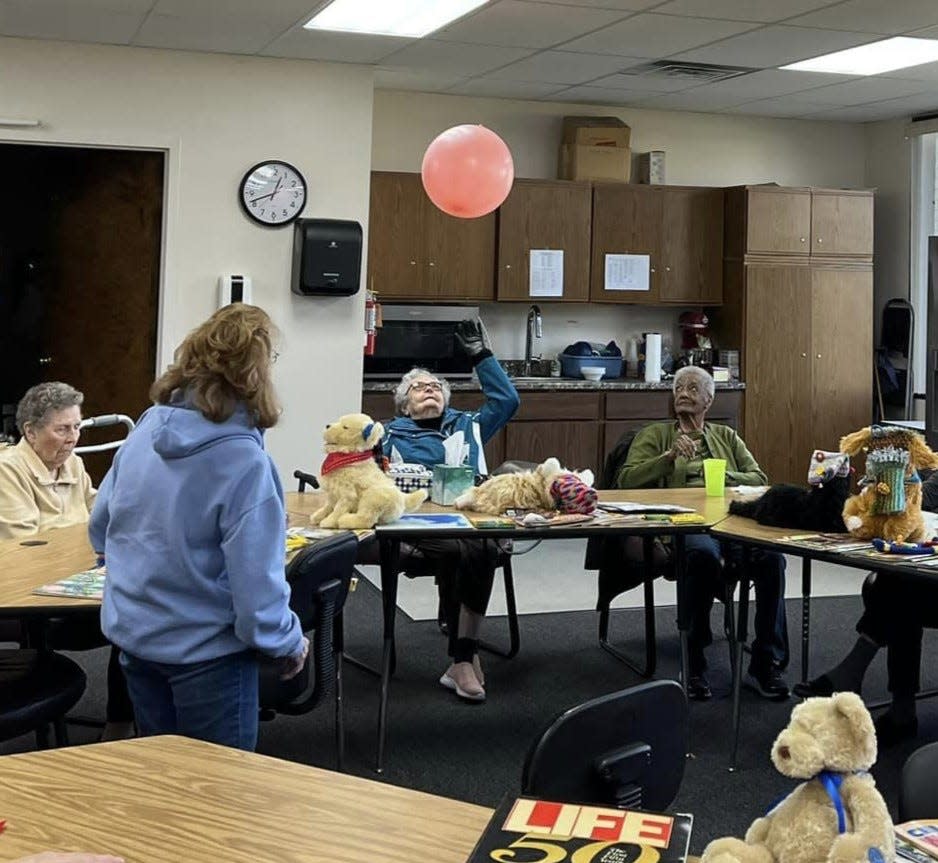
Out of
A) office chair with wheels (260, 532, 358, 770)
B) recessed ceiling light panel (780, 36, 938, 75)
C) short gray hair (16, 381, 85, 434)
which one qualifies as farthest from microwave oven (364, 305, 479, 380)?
office chair with wheels (260, 532, 358, 770)

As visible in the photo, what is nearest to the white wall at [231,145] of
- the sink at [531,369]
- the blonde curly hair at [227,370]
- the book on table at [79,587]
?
the sink at [531,369]

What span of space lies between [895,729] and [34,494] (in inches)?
116

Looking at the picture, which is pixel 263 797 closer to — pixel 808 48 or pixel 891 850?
pixel 891 850

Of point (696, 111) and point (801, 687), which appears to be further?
point (696, 111)

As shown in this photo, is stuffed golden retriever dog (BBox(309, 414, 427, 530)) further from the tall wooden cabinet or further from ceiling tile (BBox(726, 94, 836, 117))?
ceiling tile (BBox(726, 94, 836, 117))

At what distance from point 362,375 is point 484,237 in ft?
4.31

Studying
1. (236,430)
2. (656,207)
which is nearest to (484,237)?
(656,207)

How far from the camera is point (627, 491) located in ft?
15.4

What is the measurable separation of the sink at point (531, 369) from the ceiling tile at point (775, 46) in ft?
7.55

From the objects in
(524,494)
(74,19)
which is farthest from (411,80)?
(524,494)

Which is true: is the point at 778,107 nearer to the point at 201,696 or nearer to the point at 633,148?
the point at 633,148

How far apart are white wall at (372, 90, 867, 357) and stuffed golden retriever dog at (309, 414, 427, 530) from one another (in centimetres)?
435

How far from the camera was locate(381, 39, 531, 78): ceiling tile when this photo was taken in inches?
252

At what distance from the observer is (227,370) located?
257cm
